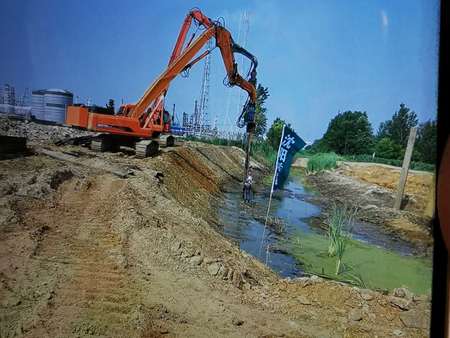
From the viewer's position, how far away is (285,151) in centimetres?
418

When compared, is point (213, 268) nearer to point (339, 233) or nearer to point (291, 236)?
point (339, 233)

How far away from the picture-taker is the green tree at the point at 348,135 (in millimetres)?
2949

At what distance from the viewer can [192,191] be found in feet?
32.1

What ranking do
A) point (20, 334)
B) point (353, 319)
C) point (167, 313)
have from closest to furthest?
point (20, 334), point (167, 313), point (353, 319)

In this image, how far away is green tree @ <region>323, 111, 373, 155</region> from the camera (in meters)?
2.95

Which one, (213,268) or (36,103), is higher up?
(36,103)

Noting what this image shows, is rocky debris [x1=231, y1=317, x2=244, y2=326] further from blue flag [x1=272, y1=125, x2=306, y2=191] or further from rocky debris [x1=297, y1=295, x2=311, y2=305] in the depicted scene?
blue flag [x1=272, y1=125, x2=306, y2=191]

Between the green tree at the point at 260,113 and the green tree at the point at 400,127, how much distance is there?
932 millimetres

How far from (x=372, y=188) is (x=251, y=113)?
6.17 meters

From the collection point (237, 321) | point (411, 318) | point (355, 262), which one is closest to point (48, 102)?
point (237, 321)

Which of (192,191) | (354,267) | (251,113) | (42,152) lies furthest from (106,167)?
(354,267)

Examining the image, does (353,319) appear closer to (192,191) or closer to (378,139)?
(378,139)

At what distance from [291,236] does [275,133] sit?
4.71 m

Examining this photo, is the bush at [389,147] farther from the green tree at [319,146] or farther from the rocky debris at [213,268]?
the rocky debris at [213,268]
